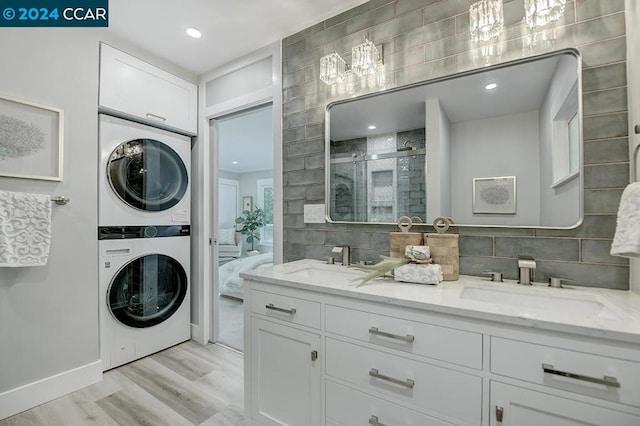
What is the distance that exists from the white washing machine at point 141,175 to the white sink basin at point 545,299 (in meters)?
2.44

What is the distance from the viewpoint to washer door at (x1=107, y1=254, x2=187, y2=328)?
230 centimetres

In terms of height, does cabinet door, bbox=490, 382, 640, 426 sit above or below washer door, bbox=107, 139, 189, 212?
below

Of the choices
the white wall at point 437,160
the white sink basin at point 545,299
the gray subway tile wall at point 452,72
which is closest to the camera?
the white sink basin at point 545,299

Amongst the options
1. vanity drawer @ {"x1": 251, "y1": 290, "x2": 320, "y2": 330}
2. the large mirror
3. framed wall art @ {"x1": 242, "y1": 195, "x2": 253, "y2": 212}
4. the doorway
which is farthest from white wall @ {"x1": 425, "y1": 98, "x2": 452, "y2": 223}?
framed wall art @ {"x1": 242, "y1": 195, "x2": 253, "y2": 212}

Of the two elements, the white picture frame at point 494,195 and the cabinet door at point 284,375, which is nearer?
the cabinet door at point 284,375

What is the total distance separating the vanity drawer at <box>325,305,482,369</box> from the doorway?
1801 mm

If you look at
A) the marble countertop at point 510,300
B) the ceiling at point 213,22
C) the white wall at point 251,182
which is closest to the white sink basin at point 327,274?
the marble countertop at point 510,300

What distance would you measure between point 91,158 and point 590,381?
289 cm

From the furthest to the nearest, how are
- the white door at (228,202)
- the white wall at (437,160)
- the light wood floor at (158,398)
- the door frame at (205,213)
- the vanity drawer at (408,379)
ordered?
1. the white door at (228,202)
2. the door frame at (205,213)
3. the light wood floor at (158,398)
4. the white wall at (437,160)
5. the vanity drawer at (408,379)

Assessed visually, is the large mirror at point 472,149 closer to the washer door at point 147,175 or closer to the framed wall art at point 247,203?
the washer door at point 147,175

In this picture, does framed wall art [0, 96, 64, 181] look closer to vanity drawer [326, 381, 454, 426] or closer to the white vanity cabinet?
the white vanity cabinet

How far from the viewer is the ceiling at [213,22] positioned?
1.92 m

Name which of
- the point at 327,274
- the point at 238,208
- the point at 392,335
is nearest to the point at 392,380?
the point at 392,335

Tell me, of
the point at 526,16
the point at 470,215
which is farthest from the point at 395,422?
the point at 526,16
